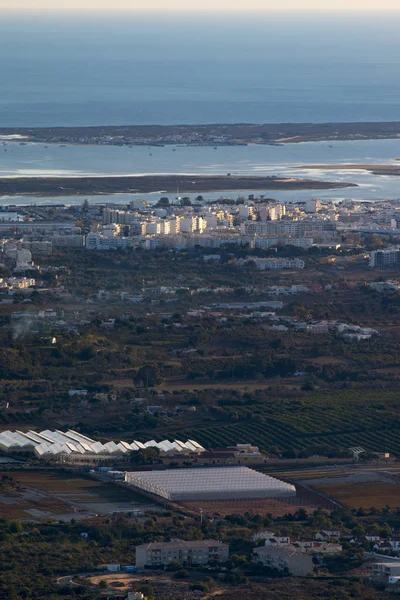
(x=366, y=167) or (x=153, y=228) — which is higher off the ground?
(x=366, y=167)

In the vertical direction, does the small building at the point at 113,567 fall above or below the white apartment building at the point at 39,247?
below

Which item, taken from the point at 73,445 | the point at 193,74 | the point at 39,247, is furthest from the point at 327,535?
the point at 193,74

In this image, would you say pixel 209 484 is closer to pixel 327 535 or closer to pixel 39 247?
pixel 327 535

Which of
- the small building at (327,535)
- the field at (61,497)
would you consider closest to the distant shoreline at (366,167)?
the field at (61,497)

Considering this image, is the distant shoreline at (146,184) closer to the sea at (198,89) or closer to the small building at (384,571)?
the sea at (198,89)

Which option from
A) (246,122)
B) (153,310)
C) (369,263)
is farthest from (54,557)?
(246,122)

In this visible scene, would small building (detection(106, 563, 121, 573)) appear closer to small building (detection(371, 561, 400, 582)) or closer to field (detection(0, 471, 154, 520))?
field (detection(0, 471, 154, 520))
